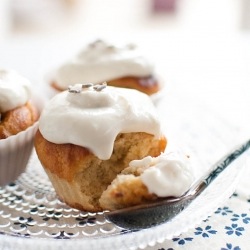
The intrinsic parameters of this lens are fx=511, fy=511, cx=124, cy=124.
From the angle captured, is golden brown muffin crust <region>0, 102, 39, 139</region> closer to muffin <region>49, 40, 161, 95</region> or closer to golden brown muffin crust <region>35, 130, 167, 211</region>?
golden brown muffin crust <region>35, 130, 167, 211</region>

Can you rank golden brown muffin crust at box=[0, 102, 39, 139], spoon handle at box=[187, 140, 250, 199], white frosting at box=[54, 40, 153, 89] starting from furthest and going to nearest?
white frosting at box=[54, 40, 153, 89], golden brown muffin crust at box=[0, 102, 39, 139], spoon handle at box=[187, 140, 250, 199]

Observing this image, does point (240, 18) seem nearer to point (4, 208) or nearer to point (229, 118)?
point (229, 118)

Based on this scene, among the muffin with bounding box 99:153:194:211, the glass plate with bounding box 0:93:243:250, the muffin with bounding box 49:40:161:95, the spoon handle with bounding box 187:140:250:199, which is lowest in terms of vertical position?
the glass plate with bounding box 0:93:243:250

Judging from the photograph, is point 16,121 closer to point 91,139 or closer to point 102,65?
point 91,139

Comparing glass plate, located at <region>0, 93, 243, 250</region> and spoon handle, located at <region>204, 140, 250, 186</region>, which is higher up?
spoon handle, located at <region>204, 140, 250, 186</region>

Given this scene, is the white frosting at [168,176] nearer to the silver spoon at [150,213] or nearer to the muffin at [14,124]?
the silver spoon at [150,213]

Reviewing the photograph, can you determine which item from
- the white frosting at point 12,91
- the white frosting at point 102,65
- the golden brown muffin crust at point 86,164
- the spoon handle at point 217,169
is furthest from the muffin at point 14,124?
the spoon handle at point 217,169

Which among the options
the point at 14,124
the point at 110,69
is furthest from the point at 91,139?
the point at 110,69

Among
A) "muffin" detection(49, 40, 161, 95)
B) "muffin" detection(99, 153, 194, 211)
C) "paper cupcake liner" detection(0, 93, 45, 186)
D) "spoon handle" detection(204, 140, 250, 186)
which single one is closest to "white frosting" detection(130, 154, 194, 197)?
"muffin" detection(99, 153, 194, 211)

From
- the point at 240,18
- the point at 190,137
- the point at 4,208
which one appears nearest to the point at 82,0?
the point at 240,18
